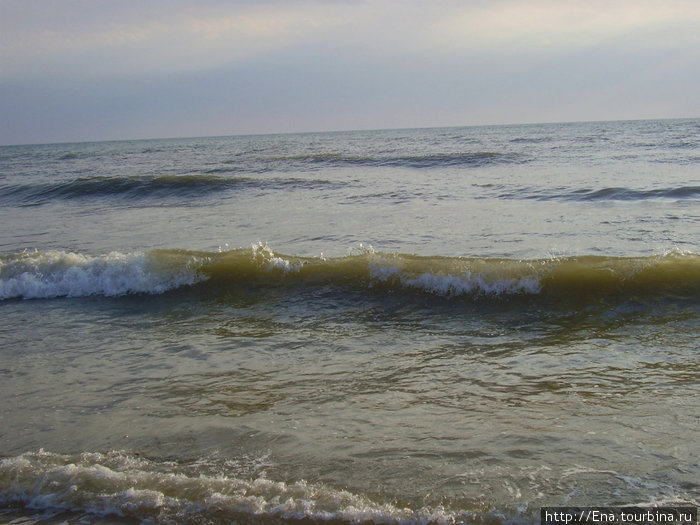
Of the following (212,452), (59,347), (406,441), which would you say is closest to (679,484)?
(406,441)

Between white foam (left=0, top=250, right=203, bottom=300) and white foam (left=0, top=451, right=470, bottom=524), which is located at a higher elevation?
white foam (left=0, top=250, right=203, bottom=300)

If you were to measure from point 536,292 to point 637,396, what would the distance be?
2.95 metres

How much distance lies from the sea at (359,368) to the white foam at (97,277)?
39mm

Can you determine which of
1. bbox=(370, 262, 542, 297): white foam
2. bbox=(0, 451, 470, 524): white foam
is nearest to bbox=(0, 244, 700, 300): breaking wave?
bbox=(370, 262, 542, 297): white foam

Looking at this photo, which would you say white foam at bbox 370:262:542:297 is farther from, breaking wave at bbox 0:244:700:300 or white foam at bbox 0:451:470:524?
white foam at bbox 0:451:470:524

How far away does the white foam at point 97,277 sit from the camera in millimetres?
8383

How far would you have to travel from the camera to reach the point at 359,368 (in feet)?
16.0

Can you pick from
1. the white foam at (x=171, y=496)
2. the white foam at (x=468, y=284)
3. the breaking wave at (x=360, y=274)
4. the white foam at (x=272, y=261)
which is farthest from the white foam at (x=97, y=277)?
the white foam at (x=171, y=496)

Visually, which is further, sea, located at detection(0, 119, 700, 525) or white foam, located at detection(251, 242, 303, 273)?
white foam, located at detection(251, 242, 303, 273)

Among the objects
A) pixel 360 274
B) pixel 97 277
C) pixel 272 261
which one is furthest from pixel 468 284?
pixel 97 277

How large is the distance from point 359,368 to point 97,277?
213 inches

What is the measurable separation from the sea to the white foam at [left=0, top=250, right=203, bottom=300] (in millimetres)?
39

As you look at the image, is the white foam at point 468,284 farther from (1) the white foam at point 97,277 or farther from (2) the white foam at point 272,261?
(1) the white foam at point 97,277

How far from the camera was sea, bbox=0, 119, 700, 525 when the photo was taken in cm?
305
